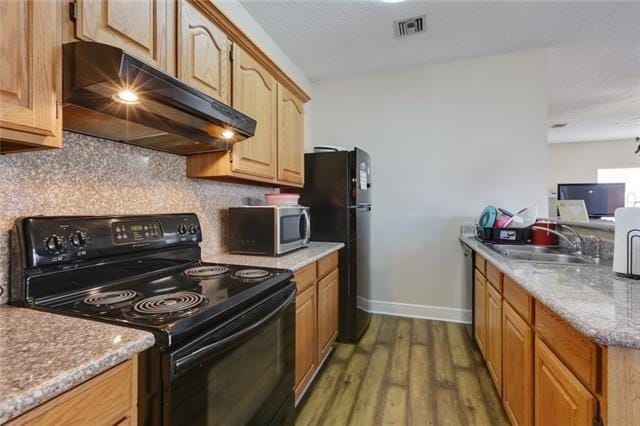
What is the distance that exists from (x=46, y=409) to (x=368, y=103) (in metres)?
3.29

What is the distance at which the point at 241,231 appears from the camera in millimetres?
1934

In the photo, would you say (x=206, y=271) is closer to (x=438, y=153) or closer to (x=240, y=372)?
(x=240, y=372)

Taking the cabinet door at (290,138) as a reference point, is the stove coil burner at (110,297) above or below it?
below

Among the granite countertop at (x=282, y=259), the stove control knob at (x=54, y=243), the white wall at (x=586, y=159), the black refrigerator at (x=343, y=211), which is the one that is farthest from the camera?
the white wall at (x=586, y=159)

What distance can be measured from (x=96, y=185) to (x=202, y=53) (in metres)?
0.75

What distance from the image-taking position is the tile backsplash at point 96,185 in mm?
994

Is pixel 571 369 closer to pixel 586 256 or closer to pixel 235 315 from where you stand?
pixel 235 315

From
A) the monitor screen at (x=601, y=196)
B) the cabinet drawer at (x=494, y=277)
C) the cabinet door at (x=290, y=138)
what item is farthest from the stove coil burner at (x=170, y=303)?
the monitor screen at (x=601, y=196)

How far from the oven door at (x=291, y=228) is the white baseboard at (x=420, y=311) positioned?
1149 millimetres

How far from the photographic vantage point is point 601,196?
5.33 m

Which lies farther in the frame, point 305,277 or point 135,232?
point 305,277

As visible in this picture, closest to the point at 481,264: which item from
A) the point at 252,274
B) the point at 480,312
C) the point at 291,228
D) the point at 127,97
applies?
the point at 480,312

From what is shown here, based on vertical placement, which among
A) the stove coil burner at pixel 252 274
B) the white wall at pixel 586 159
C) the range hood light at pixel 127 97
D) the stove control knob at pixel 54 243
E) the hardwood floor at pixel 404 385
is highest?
the white wall at pixel 586 159

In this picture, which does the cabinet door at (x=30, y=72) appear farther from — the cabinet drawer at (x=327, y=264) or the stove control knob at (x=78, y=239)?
the cabinet drawer at (x=327, y=264)
